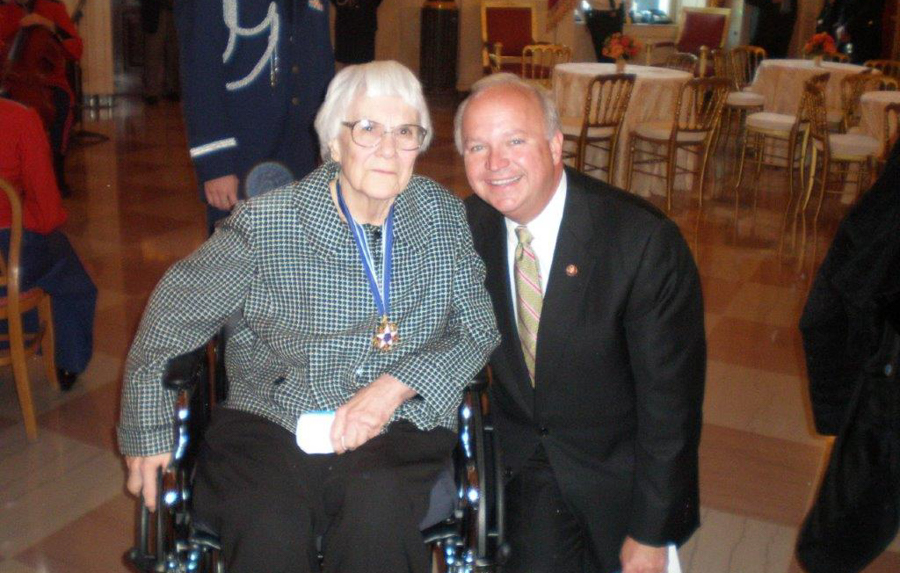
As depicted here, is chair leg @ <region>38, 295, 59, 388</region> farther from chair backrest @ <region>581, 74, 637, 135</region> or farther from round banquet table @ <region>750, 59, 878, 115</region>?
round banquet table @ <region>750, 59, 878, 115</region>

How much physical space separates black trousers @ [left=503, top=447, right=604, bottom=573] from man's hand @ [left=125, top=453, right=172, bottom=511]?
2.23ft

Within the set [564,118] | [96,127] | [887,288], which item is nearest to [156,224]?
[564,118]

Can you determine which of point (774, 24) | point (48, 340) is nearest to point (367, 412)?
point (48, 340)

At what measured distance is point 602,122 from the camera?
6.14m

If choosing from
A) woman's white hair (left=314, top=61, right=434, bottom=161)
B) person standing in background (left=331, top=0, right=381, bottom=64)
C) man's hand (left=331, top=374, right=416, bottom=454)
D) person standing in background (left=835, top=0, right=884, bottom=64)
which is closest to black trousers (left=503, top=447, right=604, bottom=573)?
man's hand (left=331, top=374, right=416, bottom=454)

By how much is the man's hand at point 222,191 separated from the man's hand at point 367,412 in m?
0.94

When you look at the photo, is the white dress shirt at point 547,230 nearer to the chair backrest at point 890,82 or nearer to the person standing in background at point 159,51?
the chair backrest at point 890,82

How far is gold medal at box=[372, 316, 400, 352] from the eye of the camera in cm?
176

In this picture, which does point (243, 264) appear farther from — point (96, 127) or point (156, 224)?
point (96, 127)

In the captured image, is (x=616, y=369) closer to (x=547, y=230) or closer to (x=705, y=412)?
(x=547, y=230)

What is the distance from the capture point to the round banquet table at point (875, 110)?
6.12 m

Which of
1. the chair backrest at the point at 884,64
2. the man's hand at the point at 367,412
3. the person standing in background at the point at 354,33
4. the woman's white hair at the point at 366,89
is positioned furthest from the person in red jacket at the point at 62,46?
the chair backrest at the point at 884,64

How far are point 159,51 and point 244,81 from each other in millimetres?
8273

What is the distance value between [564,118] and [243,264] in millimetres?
5101
